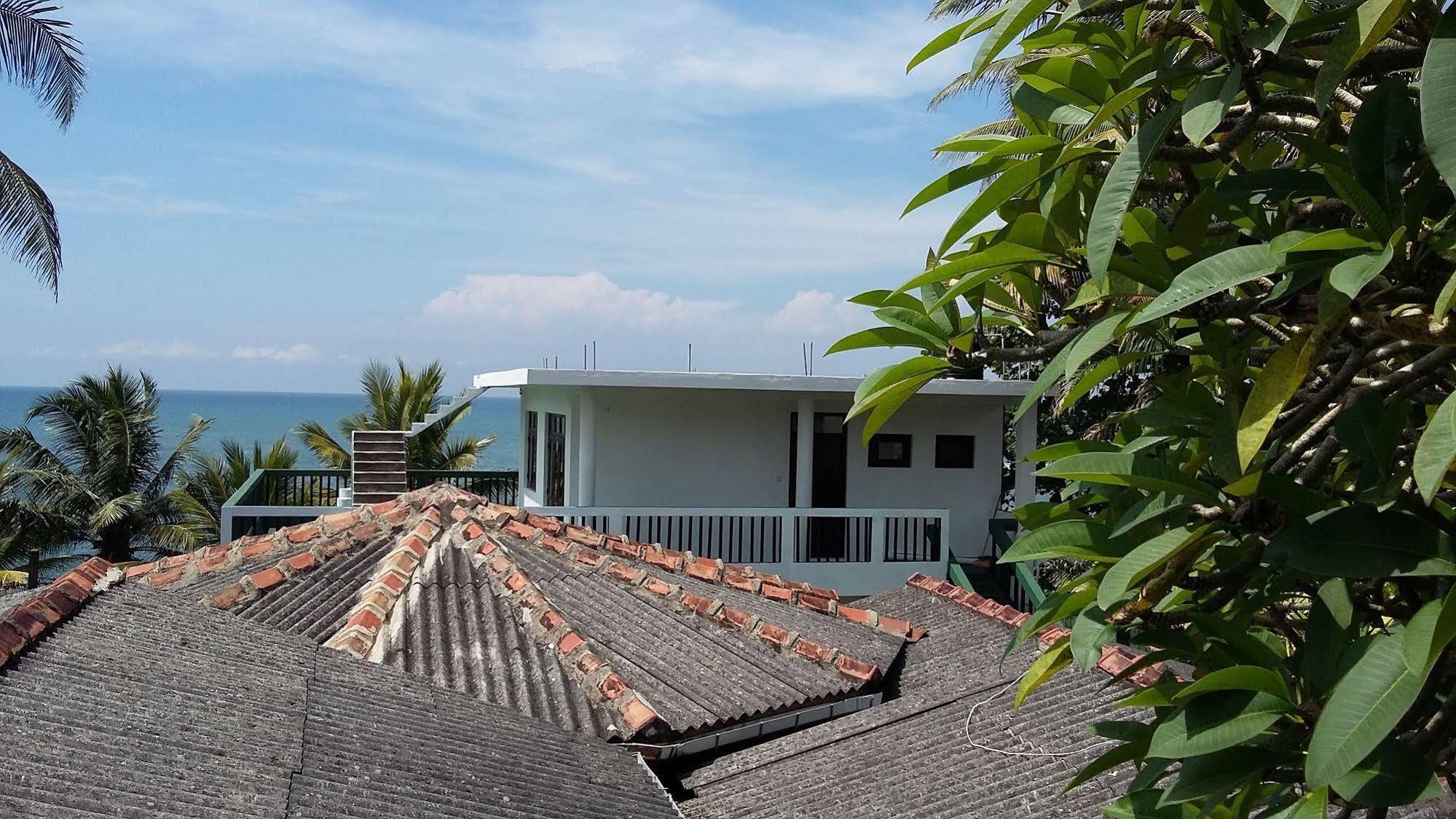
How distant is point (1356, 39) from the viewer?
213cm

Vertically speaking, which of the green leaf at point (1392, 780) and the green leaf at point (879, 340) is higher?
the green leaf at point (879, 340)

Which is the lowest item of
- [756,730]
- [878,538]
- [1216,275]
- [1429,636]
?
[756,730]

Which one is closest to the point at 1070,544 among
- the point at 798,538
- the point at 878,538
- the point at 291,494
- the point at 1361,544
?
the point at 1361,544

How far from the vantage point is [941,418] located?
1858 centimetres

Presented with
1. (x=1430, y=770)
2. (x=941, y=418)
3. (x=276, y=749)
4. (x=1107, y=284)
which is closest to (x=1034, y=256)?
(x=1107, y=284)

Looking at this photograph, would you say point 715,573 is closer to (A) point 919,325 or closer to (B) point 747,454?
(A) point 919,325

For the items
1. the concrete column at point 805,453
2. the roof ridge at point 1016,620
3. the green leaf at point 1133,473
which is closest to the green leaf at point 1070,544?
the green leaf at point 1133,473

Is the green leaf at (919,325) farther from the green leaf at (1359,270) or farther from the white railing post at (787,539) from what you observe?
the white railing post at (787,539)

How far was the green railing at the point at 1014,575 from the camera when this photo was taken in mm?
14641

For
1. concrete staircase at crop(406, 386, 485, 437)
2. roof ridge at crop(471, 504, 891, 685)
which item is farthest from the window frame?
roof ridge at crop(471, 504, 891, 685)

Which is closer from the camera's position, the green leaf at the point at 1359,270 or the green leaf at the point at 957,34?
the green leaf at the point at 1359,270

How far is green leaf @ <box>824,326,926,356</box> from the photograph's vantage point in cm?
282

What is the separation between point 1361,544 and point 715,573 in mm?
7643

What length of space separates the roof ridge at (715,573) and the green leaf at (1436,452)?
294 inches
